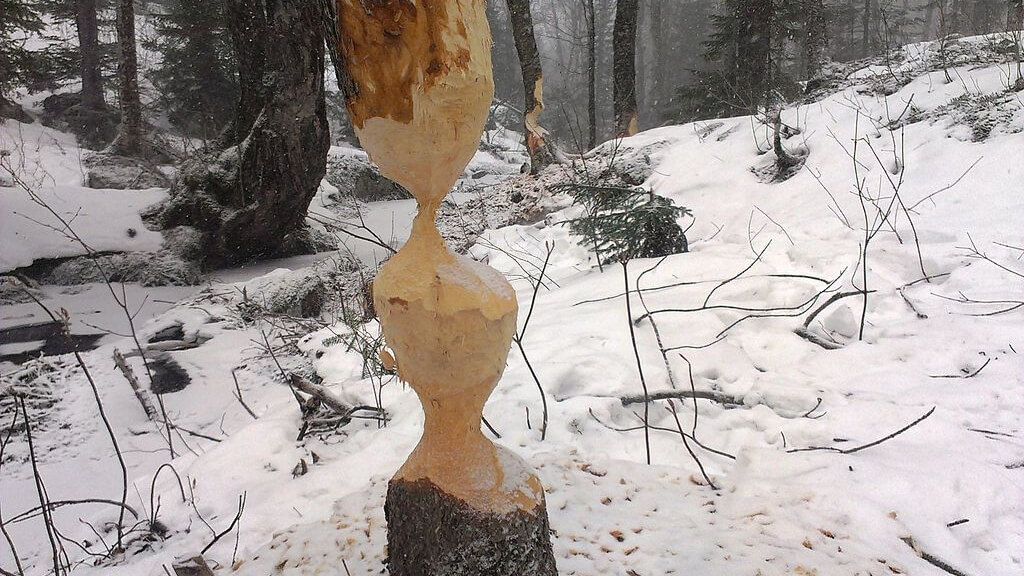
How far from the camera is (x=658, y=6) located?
69.6ft

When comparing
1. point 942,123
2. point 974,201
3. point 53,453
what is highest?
point 942,123

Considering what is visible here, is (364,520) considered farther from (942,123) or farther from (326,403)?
(942,123)

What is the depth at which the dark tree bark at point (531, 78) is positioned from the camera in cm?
700

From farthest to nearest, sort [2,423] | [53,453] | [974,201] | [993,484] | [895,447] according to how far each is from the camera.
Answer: [974,201], [2,423], [53,453], [895,447], [993,484]

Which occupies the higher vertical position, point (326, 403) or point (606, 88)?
point (606, 88)

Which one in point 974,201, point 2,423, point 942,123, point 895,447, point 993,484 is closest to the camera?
point 993,484

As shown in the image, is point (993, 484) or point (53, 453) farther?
point (53, 453)

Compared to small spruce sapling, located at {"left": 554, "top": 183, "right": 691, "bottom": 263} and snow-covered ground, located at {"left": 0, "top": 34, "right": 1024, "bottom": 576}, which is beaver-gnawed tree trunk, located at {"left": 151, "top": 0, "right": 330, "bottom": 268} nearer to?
snow-covered ground, located at {"left": 0, "top": 34, "right": 1024, "bottom": 576}

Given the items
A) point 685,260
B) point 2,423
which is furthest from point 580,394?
point 2,423

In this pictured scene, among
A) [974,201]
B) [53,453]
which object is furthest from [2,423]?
[974,201]

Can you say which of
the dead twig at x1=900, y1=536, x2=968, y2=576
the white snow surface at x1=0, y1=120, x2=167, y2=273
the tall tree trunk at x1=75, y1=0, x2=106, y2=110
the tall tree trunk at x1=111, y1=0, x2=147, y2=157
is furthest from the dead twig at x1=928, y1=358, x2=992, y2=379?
the tall tree trunk at x1=75, y1=0, x2=106, y2=110

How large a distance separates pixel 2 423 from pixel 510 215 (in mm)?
5199

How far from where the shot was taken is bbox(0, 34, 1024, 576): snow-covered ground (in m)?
1.30

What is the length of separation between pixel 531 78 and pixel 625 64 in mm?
1619
